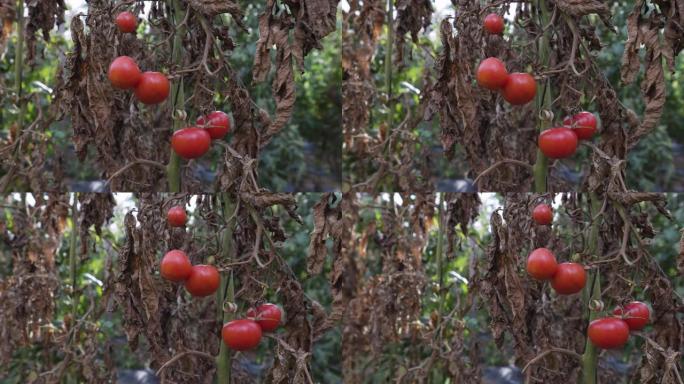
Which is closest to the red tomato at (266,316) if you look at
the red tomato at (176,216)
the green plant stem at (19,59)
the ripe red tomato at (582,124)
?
the red tomato at (176,216)

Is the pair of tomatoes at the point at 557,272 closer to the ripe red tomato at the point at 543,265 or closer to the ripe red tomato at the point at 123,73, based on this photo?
the ripe red tomato at the point at 543,265

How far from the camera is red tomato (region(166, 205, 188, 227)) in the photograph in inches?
83.7

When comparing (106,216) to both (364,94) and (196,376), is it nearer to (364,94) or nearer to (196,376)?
(196,376)

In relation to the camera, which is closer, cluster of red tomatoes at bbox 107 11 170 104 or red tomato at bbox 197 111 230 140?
cluster of red tomatoes at bbox 107 11 170 104

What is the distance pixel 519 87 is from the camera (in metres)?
1.99

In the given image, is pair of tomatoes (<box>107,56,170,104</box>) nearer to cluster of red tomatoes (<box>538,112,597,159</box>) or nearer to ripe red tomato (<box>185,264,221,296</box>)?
ripe red tomato (<box>185,264,221,296</box>)

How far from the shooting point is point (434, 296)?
2.59 meters

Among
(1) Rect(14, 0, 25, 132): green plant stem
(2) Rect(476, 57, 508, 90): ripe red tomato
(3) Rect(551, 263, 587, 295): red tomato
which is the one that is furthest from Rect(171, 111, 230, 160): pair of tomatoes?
(3) Rect(551, 263, 587, 295): red tomato

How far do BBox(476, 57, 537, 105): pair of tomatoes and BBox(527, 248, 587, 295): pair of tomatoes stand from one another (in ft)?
1.38

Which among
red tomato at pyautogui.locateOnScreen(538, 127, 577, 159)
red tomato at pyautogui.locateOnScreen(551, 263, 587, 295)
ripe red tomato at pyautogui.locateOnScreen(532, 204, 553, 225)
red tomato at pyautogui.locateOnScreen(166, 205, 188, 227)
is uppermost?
red tomato at pyautogui.locateOnScreen(538, 127, 577, 159)

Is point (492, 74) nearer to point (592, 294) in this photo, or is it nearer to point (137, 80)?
point (592, 294)

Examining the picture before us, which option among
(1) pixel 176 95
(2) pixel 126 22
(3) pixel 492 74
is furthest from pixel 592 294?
(2) pixel 126 22

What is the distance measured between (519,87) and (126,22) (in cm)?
111

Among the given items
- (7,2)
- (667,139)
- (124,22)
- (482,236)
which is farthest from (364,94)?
(7,2)
